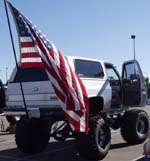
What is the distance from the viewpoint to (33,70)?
1158 centimetres

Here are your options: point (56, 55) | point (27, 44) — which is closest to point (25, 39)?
point (27, 44)

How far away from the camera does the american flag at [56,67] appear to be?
31.9ft

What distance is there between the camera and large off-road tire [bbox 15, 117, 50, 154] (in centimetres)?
1153

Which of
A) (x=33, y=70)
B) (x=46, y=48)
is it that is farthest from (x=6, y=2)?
(x=33, y=70)

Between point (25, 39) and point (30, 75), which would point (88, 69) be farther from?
point (25, 39)

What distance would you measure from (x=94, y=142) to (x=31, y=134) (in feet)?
7.05

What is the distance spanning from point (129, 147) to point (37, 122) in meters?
2.77

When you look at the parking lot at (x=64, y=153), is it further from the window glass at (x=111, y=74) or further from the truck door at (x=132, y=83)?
the window glass at (x=111, y=74)

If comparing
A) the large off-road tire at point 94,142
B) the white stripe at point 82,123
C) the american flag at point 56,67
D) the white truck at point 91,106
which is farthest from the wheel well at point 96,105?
the white stripe at point 82,123

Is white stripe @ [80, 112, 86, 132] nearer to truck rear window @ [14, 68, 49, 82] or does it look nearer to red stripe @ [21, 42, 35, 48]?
truck rear window @ [14, 68, 49, 82]

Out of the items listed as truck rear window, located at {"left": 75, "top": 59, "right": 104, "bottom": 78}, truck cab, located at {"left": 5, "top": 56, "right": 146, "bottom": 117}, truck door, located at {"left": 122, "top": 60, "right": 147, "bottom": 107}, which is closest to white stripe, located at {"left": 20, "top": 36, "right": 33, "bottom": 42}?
truck cab, located at {"left": 5, "top": 56, "right": 146, "bottom": 117}

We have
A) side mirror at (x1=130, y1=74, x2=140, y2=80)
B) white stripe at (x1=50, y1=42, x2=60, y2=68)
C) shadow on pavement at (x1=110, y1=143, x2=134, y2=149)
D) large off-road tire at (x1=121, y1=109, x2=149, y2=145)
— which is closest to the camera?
white stripe at (x1=50, y1=42, x2=60, y2=68)

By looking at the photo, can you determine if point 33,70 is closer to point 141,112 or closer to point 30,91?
point 30,91

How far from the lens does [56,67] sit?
9.84m
